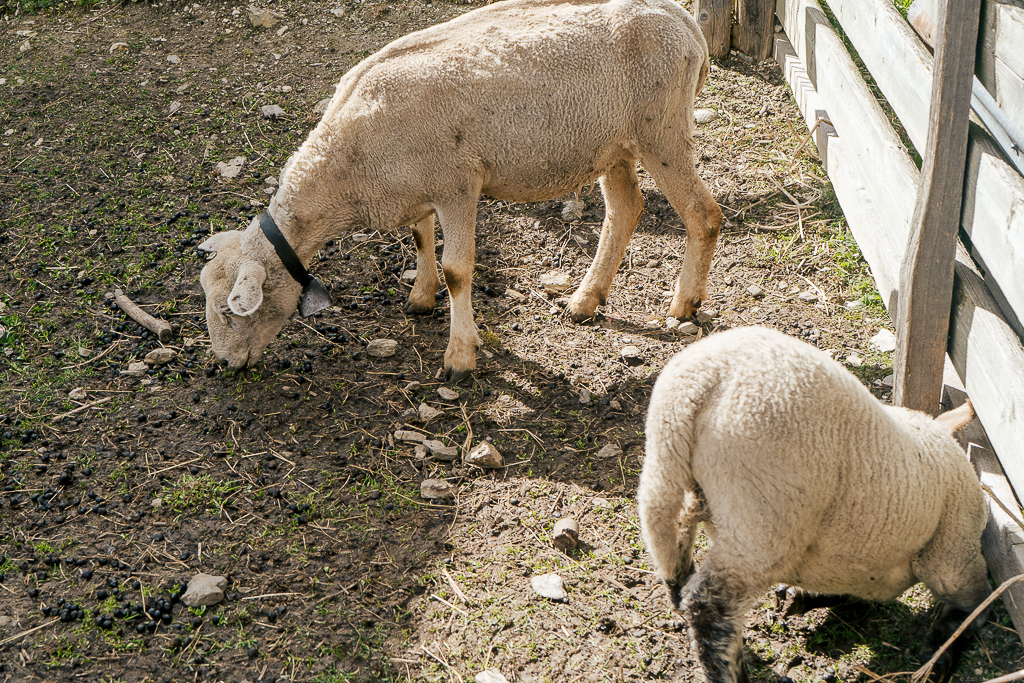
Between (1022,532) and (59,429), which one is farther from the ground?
(1022,532)

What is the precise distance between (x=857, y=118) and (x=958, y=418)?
114 inches

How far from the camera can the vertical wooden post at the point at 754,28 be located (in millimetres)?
7938

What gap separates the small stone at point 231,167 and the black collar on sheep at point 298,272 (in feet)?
7.59

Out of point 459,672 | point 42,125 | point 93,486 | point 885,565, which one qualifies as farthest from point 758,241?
point 42,125

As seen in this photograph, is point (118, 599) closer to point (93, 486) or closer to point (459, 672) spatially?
point (93, 486)

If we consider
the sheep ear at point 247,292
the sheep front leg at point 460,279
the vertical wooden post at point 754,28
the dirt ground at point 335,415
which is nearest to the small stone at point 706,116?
the dirt ground at point 335,415

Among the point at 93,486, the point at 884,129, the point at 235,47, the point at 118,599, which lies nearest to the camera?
the point at 118,599

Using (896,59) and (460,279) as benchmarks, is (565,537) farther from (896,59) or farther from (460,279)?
(896,59)

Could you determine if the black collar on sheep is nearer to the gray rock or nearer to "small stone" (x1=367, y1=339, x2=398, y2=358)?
"small stone" (x1=367, y1=339, x2=398, y2=358)

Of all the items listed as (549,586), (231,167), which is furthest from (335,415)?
(231,167)

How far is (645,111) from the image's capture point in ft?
16.2

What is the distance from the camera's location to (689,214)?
5293mm

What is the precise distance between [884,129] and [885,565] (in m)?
3.29

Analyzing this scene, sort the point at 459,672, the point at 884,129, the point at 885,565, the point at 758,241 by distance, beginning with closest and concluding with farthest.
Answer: the point at 885,565, the point at 459,672, the point at 884,129, the point at 758,241
